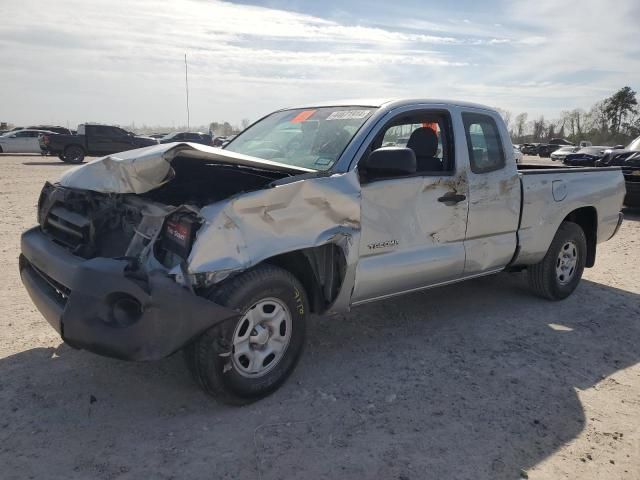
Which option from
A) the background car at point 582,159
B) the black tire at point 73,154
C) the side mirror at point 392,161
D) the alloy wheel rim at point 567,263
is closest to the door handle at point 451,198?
the side mirror at point 392,161

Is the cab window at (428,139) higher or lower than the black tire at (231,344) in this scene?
higher

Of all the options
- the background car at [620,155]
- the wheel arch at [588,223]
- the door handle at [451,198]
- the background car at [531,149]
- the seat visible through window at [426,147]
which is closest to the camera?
the door handle at [451,198]

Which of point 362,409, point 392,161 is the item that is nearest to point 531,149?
point 392,161

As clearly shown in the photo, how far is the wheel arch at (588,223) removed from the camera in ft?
19.2

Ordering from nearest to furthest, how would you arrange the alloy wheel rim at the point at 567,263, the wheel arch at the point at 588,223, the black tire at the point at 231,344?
the black tire at the point at 231,344 → the alloy wheel rim at the point at 567,263 → the wheel arch at the point at 588,223

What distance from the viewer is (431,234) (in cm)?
419

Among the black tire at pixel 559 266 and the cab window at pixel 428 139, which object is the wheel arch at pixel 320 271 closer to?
the cab window at pixel 428 139

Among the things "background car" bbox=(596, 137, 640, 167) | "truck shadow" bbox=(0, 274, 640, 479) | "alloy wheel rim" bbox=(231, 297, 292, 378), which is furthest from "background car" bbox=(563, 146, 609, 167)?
"alloy wheel rim" bbox=(231, 297, 292, 378)

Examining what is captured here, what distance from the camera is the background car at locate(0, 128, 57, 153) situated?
2894 cm

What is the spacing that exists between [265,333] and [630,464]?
217 cm

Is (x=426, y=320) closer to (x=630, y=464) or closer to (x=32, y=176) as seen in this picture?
(x=630, y=464)

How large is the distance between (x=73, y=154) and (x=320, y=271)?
78.0 feet

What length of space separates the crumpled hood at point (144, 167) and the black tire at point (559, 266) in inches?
124

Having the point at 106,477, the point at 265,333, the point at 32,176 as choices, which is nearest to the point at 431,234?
the point at 265,333
